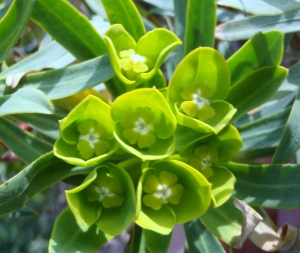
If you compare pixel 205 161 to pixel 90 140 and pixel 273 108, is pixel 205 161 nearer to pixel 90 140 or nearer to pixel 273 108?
pixel 90 140

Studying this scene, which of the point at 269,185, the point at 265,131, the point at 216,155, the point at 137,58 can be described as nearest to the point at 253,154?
the point at 265,131

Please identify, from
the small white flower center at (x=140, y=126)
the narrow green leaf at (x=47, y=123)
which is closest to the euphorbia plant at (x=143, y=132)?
the small white flower center at (x=140, y=126)

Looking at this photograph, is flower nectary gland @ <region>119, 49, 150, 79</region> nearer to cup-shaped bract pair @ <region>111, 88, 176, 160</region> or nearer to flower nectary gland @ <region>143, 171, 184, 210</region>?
cup-shaped bract pair @ <region>111, 88, 176, 160</region>

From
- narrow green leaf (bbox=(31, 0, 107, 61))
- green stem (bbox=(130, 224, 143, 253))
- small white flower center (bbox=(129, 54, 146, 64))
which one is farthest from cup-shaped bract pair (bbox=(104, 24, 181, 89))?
green stem (bbox=(130, 224, 143, 253))

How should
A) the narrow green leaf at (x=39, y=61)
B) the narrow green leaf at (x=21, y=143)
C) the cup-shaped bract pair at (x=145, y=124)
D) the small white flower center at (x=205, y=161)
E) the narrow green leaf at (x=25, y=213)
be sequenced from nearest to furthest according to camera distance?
the cup-shaped bract pair at (x=145, y=124) → the small white flower center at (x=205, y=161) → the narrow green leaf at (x=21, y=143) → the narrow green leaf at (x=39, y=61) → the narrow green leaf at (x=25, y=213)

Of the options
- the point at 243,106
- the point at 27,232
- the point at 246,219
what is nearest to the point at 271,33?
the point at 243,106

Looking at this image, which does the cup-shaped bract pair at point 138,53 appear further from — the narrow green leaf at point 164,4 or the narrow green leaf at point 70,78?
the narrow green leaf at point 164,4
